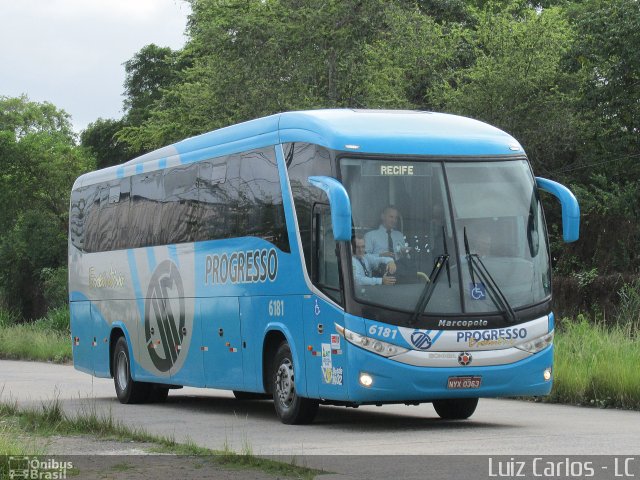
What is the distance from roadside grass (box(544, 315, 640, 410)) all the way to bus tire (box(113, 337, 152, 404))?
6529mm

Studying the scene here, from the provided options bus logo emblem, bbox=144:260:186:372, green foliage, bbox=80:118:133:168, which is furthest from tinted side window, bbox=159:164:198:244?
green foliage, bbox=80:118:133:168

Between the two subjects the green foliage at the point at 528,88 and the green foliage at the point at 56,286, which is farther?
the green foliage at the point at 56,286

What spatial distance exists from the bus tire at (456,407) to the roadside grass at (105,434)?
4.13 m

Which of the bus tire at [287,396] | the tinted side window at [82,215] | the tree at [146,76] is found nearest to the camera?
the bus tire at [287,396]

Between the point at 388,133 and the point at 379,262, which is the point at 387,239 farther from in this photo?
the point at 388,133

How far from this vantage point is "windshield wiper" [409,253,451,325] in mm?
14852

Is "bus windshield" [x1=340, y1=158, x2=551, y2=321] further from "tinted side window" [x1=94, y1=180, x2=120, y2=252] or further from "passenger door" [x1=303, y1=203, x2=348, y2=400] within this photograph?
"tinted side window" [x1=94, y1=180, x2=120, y2=252]

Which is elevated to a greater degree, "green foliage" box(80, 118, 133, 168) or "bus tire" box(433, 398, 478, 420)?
"green foliage" box(80, 118, 133, 168)

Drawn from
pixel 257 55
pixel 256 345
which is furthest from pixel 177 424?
pixel 257 55

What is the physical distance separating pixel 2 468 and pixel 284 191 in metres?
7.14

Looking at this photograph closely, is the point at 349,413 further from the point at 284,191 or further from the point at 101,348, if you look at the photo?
the point at 101,348

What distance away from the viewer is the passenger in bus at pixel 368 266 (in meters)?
15.0

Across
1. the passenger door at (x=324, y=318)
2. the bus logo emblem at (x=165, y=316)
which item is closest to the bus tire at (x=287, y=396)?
the passenger door at (x=324, y=318)

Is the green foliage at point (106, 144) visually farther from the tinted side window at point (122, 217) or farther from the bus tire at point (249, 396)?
the bus tire at point (249, 396)
